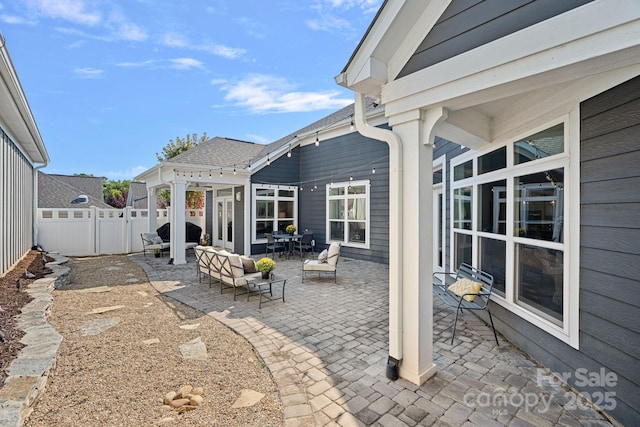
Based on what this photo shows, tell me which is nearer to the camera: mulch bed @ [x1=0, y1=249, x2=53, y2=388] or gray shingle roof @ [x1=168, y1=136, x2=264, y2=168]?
mulch bed @ [x1=0, y1=249, x2=53, y2=388]

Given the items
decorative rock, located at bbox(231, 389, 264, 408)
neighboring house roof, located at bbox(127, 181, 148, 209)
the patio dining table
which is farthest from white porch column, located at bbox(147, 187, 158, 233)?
neighboring house roof, located at bbox(127, 181, 148, 209)

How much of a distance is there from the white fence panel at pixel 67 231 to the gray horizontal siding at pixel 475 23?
472 inches

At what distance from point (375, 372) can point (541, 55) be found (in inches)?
113

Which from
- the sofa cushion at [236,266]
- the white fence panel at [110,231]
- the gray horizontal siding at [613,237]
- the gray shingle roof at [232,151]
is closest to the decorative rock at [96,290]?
the sofa cushion at [236,266]

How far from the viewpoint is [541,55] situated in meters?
1.77

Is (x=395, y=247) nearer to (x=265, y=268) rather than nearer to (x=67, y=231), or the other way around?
(x=265, y=268)

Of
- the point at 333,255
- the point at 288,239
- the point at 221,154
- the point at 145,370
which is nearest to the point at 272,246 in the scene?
the point at 288,239

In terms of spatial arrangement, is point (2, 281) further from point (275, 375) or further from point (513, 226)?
point (513, 226)

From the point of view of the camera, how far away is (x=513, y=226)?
3426 millimetres

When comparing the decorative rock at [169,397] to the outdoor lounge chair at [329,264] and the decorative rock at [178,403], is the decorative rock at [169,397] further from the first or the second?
the outdoor lounge chair at [329,264]

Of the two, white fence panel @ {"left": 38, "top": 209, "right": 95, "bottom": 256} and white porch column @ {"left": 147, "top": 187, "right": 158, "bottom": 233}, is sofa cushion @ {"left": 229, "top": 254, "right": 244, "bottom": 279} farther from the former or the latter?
white fence panel @ {"left": 38, "top": 209, "right": 95, "bottom": 256}

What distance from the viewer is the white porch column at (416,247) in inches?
98.8

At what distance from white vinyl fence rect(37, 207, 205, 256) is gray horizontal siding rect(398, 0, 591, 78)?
1176 cm

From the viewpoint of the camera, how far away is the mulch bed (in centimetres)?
256
